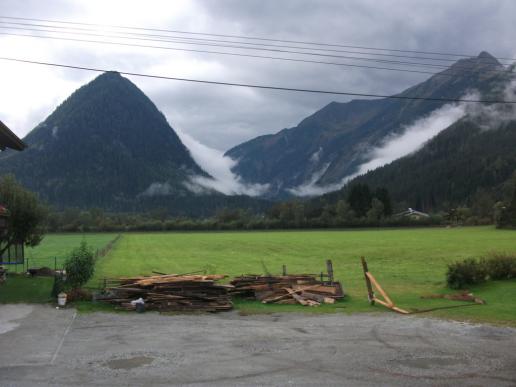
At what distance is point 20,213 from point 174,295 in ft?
59.3

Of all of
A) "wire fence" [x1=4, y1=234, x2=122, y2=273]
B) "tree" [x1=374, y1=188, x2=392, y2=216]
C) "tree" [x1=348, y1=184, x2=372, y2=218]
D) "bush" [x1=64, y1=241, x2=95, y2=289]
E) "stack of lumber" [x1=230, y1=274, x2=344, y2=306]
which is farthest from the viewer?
"tree" [x1=348, y1=184, x2=372, y2=218]

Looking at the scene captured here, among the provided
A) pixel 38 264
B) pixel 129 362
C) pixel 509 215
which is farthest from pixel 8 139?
pixel 509 215

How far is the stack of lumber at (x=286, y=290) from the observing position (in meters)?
24.1

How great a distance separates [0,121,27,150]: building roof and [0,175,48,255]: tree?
1082cm

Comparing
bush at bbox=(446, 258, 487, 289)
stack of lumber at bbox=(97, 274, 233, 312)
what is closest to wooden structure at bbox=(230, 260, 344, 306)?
stack of lumber at bbox=(97, 274, 233, 312)

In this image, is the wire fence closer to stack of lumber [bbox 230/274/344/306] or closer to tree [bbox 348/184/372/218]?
stack of lumber [bbox 230/274/344/306]

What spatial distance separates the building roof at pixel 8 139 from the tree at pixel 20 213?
35.5 feet

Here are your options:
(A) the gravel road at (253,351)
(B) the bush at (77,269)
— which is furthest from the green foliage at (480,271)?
(B) the bush at (77,269)

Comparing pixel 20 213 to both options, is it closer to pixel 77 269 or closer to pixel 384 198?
pixel 77 269

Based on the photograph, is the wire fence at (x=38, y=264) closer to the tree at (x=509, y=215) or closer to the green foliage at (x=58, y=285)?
the green foliage at (x=58, y=285)

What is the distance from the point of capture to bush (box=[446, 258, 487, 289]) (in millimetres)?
26947

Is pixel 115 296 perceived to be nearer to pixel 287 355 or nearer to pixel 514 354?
pixel 287 355

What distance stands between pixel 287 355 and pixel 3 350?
24.5 feet

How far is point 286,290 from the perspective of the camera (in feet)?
82.7
